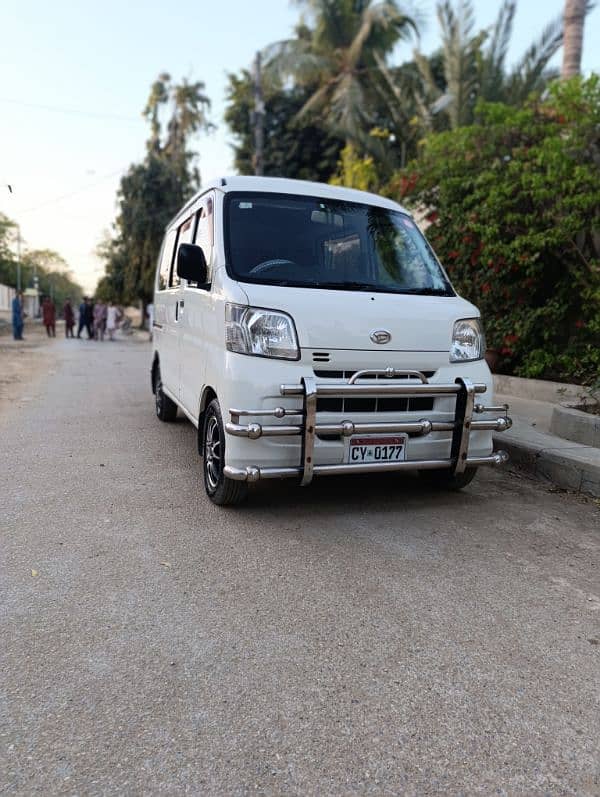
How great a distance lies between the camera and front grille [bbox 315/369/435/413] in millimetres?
3969

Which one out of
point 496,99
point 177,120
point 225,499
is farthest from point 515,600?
point 177,120

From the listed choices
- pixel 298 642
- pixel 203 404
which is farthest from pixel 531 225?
pixel 298 642

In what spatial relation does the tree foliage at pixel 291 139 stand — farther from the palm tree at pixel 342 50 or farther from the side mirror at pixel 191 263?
the side mirror at pixel 191 263

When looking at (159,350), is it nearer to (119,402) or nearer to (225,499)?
(119,402)

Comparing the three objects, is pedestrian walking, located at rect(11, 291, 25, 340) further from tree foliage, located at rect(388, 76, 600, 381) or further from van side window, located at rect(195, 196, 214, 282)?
van side window, located at rect(195, 196, 214, 282)

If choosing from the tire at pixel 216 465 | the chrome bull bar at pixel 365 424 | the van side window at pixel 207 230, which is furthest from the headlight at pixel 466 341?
the van side window at pixel 207 230

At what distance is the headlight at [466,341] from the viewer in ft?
14.2

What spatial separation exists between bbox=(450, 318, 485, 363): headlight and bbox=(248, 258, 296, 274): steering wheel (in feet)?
4.00

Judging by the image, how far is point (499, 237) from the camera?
28.2 feet

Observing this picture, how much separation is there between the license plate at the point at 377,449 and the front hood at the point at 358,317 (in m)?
0.56

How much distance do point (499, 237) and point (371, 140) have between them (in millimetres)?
15107

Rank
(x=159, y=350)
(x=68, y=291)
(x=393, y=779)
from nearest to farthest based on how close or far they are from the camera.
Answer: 1. (x=393, y=779)
2. (x=159, y=350)
3. (x=68, y=291)

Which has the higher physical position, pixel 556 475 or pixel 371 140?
pixel 371 140

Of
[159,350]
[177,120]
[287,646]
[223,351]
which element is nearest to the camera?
[287,646]
